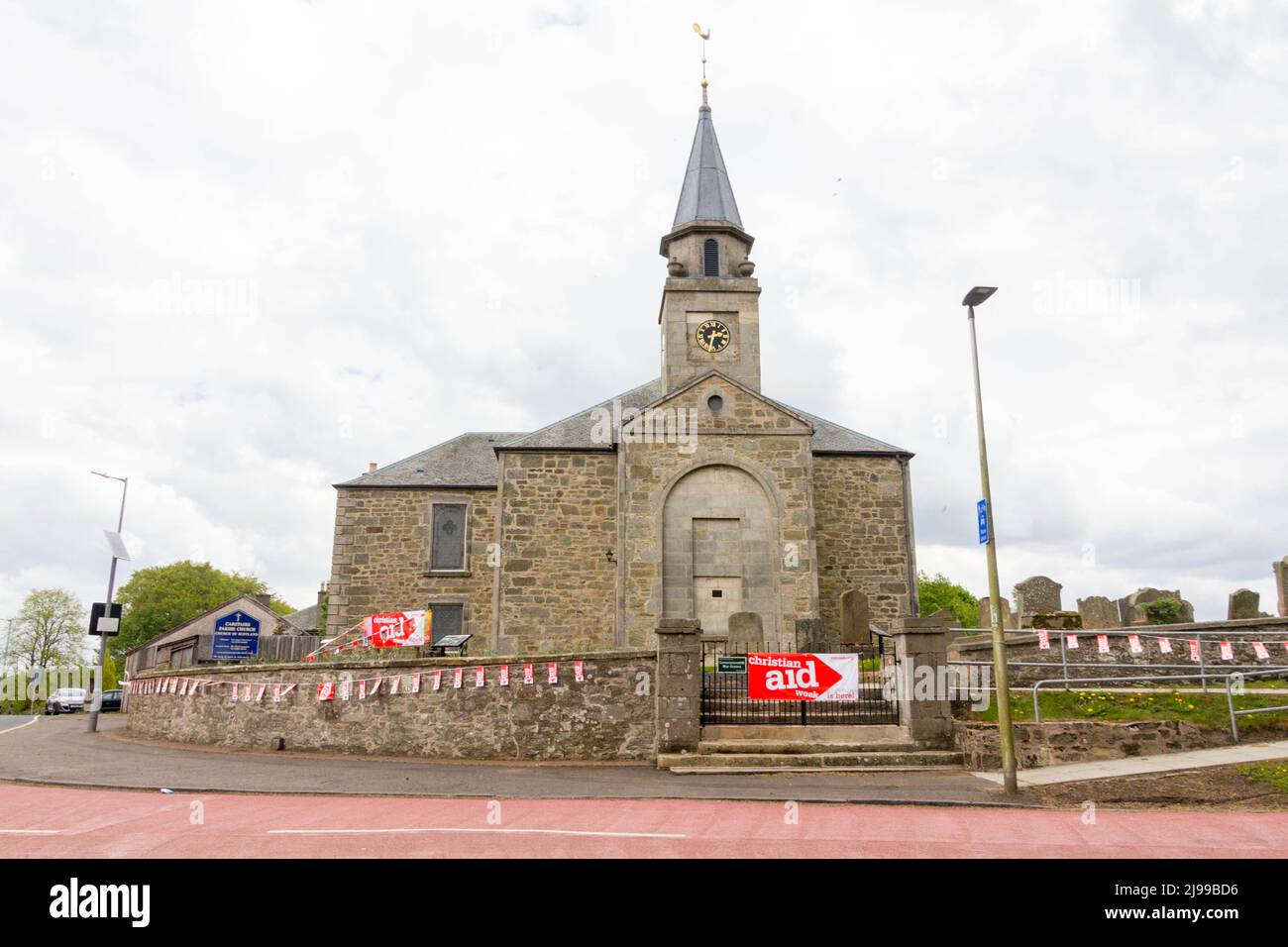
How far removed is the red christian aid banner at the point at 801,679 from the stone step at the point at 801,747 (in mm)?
1196

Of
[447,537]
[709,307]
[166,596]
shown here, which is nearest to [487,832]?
[447,537]

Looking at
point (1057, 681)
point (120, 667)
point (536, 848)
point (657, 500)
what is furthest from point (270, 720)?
point (120, 667)

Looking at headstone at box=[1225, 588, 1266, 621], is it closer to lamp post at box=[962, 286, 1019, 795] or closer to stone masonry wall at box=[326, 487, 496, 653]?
lamp post at box=[962, 286, 1019, 795]

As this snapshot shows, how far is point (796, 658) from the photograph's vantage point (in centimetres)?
1580

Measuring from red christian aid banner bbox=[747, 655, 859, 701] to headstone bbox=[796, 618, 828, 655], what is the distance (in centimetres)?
133

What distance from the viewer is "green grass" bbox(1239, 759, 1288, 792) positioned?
11.1m

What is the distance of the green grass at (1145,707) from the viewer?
1415 centimetres

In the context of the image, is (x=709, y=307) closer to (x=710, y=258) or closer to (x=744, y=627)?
(x=710, y=258)

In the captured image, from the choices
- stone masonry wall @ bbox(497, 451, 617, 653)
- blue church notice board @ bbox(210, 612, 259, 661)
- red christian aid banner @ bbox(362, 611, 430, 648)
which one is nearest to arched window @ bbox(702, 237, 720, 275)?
stone masonry wall @ bbox(497, 451, 617, 653)

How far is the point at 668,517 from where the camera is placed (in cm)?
2434

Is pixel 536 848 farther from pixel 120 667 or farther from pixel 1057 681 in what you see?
pixel 120 667

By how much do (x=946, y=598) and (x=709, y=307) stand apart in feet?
181

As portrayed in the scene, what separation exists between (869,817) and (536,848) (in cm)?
417

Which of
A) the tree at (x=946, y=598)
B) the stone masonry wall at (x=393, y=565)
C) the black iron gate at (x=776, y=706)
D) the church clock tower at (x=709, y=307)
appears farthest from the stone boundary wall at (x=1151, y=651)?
the tree at (x=946, y=598)
